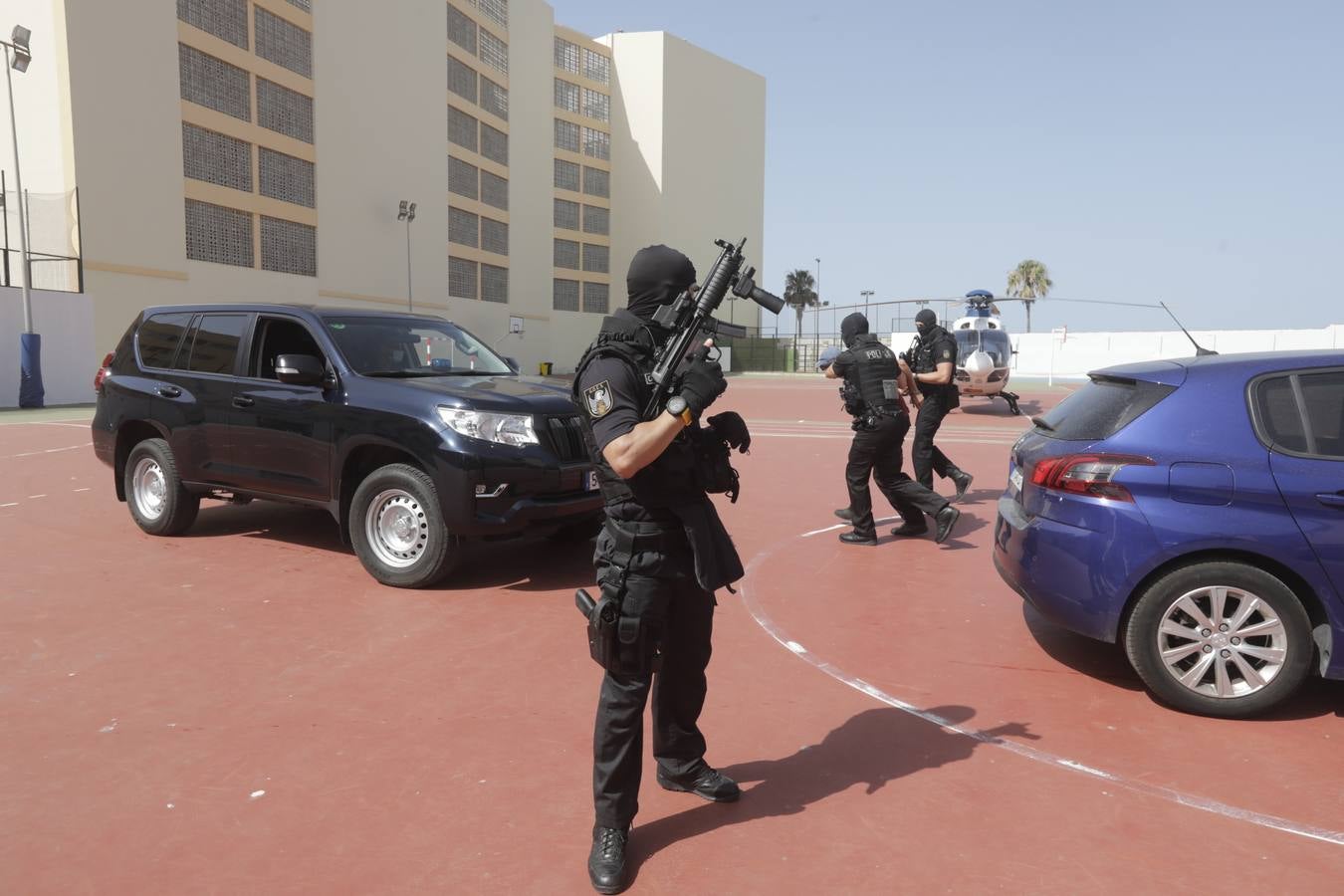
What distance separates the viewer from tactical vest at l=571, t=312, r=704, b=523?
2.98 meters

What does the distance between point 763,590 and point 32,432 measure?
614 inches

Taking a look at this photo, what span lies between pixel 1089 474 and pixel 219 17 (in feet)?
113

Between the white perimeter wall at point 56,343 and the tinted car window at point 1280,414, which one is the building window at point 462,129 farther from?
the tinted car window at point 1280,414

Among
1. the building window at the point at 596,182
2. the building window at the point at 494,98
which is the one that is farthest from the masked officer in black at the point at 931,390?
the building window at the point at 596,182

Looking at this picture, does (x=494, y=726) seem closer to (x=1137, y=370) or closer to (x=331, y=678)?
(x=331, y=678)

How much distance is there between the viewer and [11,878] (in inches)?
112

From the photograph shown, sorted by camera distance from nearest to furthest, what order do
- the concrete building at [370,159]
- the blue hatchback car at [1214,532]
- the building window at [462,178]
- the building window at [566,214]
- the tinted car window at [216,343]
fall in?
the blue hatchback car at [1214,532]
the tinted car window at [216,343]
the concrete building at [370,159]
the building window at [462,178]
the building window at [566,214]

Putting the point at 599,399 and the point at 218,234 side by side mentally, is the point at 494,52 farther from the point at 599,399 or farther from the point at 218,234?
the point at 599,399

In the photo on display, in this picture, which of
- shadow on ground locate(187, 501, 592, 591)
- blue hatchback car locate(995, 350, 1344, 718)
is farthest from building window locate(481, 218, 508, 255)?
blue hatchback car locate(995, 350, 1344, 718)

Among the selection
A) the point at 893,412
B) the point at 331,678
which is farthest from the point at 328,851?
the point at 893,412

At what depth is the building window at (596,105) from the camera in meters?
60.4

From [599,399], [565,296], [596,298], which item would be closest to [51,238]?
[599,399]

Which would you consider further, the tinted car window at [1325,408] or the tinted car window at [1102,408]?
the tinted car window at [1102,408]

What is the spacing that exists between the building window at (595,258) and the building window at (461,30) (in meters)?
15.5
